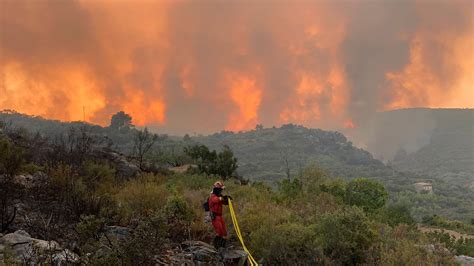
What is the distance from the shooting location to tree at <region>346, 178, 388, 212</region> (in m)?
24.5

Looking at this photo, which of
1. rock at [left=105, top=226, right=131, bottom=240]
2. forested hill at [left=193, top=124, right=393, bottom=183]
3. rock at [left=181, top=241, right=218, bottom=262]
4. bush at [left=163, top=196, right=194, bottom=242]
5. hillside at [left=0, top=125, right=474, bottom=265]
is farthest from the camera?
forested hill at [left=193, top=124, right=393, bottom=183]

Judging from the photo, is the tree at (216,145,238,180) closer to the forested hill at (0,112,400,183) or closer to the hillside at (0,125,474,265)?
the hillside at (0,125,474,265)

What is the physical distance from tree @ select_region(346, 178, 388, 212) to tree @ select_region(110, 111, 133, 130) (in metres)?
125

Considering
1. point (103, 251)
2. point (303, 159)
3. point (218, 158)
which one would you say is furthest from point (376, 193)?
point (303, 159)

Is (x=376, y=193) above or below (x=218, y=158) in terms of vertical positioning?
below

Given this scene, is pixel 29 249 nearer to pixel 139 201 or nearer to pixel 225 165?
pixel 139 201

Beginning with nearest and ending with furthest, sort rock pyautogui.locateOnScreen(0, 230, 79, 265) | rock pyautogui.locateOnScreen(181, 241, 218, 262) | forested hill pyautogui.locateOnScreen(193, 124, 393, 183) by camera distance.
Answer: rock pyautogui.locateOnScreen(0, 230, 79, 265), rock pyautogui.locateOnScreen(181, 241, 218, 262), forested hill pyautogui.locateOnScreen(193, 124, 393, 183)

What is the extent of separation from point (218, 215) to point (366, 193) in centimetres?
1921

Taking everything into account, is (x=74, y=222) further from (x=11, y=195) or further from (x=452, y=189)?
(x=452, y=189)

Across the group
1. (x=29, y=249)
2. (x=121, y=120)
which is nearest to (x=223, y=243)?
(x=29, y=249)

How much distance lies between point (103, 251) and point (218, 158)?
87.5 ft

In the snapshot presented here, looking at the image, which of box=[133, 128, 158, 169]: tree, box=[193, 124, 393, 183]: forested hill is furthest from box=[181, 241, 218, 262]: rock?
box=[193, 124, 393, 183]: forested hill

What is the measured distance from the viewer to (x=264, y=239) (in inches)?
398

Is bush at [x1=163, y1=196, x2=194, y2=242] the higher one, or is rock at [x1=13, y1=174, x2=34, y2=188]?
rock at [x1=13, y1=174, x2=34, y2=188]
